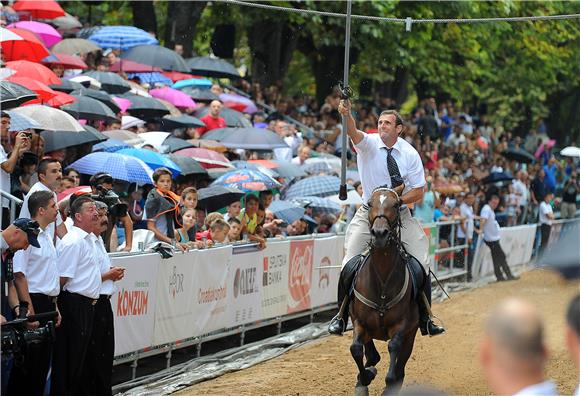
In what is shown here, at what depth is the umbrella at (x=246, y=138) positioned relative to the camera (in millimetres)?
19625

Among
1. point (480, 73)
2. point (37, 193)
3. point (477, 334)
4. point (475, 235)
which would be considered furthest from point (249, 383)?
point (480, 73)

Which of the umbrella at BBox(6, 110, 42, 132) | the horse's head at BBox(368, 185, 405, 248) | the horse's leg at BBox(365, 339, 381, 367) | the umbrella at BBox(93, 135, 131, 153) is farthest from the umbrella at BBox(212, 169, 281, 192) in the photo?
the horse's head at BBox(368, 185, 405, 248)

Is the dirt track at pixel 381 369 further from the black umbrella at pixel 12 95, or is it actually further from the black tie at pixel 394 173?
the black umbrella at pixel 12 95

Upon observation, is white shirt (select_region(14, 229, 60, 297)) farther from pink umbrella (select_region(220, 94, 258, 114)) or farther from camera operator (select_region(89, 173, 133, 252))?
pink umbrella (select_region(220, 94, 258, 114))

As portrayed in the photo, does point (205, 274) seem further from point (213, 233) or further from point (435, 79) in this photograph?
point (435, 79)

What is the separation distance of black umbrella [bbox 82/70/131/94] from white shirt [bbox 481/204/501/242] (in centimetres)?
873

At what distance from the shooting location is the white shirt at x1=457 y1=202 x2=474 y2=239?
24250mm

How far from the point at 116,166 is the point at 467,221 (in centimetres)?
1214

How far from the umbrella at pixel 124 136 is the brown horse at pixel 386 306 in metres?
5.82

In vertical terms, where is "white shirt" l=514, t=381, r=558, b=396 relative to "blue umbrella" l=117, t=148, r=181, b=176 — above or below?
below

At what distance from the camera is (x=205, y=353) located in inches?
573

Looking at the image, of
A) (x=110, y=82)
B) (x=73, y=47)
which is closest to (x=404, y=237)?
(x=110, y=82)

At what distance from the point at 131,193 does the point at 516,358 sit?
35.0ft

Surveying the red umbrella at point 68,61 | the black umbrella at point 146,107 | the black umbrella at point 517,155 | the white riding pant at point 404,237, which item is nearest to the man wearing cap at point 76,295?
the white riding pant at point 404,237
